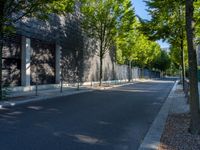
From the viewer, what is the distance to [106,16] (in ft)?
120

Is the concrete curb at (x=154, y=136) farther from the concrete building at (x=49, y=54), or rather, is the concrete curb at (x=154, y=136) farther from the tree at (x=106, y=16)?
the tree at (x=106, y=16)

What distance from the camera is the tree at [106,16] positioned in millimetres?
36375

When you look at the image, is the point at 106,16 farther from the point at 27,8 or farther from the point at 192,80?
the point at 192,80

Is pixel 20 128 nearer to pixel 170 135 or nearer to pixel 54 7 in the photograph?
pixel 170 135

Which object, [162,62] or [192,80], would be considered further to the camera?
[162,62]

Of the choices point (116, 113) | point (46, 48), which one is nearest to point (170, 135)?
point (116, 113)

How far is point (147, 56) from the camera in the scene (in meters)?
74.6

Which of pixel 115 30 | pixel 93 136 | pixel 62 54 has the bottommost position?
pixel 93 136

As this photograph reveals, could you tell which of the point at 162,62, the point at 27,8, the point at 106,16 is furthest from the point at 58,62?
the point at 162,62

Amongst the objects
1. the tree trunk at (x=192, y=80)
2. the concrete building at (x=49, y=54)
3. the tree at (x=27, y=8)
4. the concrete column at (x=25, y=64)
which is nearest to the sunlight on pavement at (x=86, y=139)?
the tree trunk at (x=192, y=80)

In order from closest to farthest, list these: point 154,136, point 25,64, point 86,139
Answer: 1. point 86,139
2. point 154,136
3. point 25,64

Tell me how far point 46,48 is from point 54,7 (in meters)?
12.2

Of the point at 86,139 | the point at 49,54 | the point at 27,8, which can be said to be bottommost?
the point at 86,139

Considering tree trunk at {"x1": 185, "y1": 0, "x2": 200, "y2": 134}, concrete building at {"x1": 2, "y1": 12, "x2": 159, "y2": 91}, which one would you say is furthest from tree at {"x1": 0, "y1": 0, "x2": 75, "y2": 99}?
tree trunk at {"x1": 185, "y1": 0, "x2": 200, "y2": 134}
